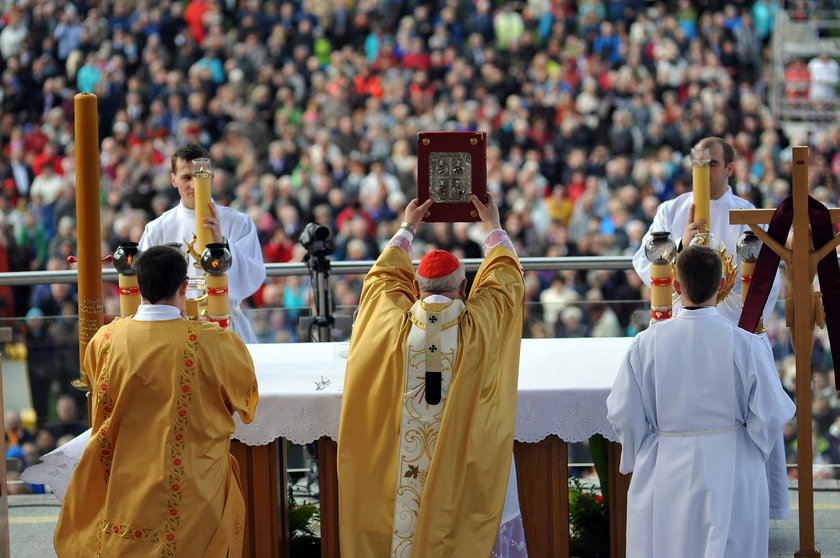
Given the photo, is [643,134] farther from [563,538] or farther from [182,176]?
[563,538]

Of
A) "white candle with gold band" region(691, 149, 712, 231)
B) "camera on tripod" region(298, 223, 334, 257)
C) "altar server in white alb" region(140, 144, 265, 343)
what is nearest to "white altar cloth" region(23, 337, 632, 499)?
"white candle with gold band" region(691, 149, 712, 231)

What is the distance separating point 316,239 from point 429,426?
1849 millimetres

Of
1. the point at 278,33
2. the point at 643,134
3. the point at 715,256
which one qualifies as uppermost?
the point at 278,33

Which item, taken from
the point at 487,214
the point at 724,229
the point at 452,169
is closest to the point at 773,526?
the point at 724,229

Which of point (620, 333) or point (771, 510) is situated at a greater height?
point (620, 333)

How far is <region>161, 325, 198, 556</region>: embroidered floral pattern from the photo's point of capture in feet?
12.4

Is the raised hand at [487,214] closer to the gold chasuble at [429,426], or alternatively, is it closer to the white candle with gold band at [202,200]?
the gold chasuble at [429,426]

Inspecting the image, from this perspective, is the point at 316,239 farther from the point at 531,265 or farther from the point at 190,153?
the point at 531,265

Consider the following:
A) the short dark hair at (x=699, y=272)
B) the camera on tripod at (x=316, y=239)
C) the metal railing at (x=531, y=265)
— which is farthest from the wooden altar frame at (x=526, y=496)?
the metal railing at (x=531, y=265)

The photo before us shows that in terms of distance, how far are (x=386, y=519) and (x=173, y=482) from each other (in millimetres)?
703

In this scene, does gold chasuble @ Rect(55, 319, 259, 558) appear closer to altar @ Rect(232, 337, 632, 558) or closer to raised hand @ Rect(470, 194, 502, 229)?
altar @ Rect(232, 337, 632, 558)

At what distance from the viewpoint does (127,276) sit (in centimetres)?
441

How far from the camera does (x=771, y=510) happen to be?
187 inches

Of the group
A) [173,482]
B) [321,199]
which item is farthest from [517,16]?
[173,482]
